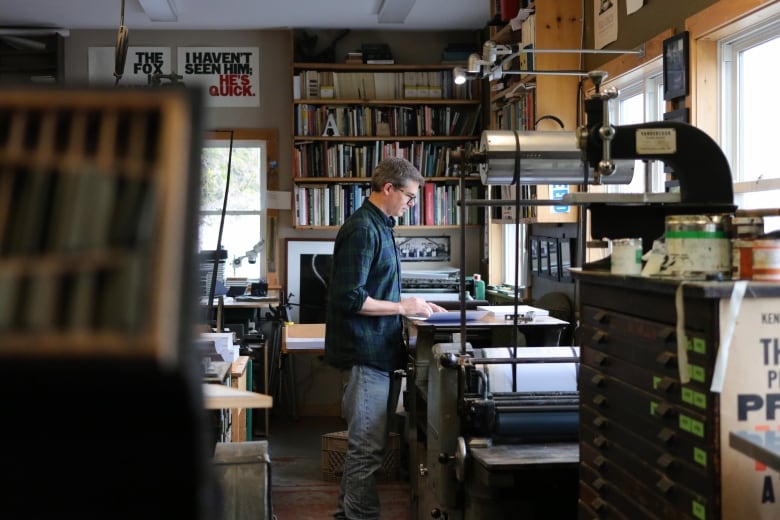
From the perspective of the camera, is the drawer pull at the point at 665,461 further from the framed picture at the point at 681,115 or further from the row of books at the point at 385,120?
the row of books at the point at 385,120

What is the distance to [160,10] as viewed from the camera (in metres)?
6.13

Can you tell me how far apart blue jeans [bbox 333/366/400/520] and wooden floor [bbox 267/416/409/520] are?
35cm

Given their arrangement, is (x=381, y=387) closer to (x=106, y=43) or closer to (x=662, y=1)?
(x=662, y=1)

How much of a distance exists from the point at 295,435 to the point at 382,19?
308cm

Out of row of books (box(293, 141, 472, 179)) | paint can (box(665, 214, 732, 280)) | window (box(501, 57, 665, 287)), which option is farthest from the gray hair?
row of books (box(293, 141, 472, 179))

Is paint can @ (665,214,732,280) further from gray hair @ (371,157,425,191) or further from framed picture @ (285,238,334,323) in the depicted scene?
framed picture @ (285,238,334,323)

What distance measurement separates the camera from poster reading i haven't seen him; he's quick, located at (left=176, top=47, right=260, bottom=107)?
6.85 metres

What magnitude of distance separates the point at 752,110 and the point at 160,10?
436 centimetres

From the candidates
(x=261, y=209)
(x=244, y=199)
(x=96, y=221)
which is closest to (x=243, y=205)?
(x=244, y=199)

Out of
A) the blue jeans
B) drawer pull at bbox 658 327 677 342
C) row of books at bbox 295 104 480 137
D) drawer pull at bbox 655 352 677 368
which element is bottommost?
the blue jeans

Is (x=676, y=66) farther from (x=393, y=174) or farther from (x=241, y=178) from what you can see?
(x=241, y=178)

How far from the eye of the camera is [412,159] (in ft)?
22.1

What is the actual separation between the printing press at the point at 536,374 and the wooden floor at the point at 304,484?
1.37 meters

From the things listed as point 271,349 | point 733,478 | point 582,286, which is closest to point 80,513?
point 733,478
